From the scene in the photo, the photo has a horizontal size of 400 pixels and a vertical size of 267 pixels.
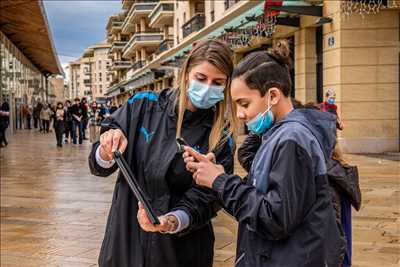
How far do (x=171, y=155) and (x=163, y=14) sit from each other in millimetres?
48200

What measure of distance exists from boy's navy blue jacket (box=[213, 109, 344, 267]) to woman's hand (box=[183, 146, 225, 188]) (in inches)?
1.4

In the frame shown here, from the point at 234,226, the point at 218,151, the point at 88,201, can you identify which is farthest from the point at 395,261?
the point at 88,201

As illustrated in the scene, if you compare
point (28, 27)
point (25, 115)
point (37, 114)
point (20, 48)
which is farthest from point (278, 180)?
point (20, 48)

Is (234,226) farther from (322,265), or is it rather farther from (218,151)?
(322,265)

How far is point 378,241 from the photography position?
21.5 ft

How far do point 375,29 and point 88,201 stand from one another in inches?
405

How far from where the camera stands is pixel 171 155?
2.71 m

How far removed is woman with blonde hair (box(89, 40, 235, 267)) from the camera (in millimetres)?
2719

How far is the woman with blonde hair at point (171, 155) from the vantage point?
8.92 feet

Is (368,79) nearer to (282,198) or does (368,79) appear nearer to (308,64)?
(308,64)

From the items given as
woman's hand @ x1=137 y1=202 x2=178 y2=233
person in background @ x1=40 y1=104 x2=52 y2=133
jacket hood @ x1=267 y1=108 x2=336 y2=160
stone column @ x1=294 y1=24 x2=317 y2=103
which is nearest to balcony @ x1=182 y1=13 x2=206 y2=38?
person in background @ x1=40 y1=104 x2=52 y2=133

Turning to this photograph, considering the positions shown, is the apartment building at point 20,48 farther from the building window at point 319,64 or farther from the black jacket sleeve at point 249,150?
the black jacket sleeve at point 249,150

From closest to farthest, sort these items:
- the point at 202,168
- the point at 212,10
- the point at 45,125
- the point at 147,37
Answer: the point at 202,168, the point at 212,10, the point at 45,125, the point at 147,37

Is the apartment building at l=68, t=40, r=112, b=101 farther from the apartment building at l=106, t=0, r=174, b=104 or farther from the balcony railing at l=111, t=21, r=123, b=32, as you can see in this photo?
the apartment building at l=106, t=0, r=174, b=104
